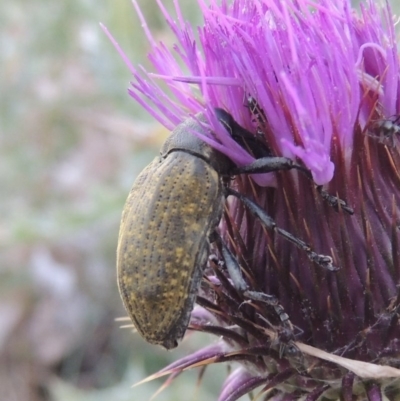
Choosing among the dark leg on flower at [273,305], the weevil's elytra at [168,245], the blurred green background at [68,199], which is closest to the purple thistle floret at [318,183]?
the dark leg on flower at [273,305]

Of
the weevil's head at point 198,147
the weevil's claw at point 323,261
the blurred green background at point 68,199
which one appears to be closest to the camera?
the weevil's claw at point 323,261

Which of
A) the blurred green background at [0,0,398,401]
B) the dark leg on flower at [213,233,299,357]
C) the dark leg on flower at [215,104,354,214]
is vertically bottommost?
the blurred green background at [0,0,398,401]

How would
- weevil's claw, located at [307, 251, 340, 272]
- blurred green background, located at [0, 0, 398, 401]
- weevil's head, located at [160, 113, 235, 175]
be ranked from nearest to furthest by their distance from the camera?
weevil's claw, located at [307, 251, 340, 272] < weevil's head, located at [160, 113, 235, 175] < blurred green background, located at [0, 0, 398, 401]

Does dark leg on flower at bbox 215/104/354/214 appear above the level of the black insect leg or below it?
above

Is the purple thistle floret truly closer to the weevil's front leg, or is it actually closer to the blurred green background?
the weevil's front leg

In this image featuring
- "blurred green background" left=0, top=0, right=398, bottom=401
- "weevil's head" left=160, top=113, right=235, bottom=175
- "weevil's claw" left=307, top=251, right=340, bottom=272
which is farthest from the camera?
"blurred green background" left=0, top=0, right=398, bottom=401

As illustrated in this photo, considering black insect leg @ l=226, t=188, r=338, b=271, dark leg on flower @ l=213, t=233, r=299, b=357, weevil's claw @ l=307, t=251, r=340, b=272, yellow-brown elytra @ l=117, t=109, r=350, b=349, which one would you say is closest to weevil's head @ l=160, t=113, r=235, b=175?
yellow-brown elytra @ l=117, t=109, r=350, b=349

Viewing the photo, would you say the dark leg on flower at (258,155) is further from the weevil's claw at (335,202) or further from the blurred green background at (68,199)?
the blurred green background at (68,199)
